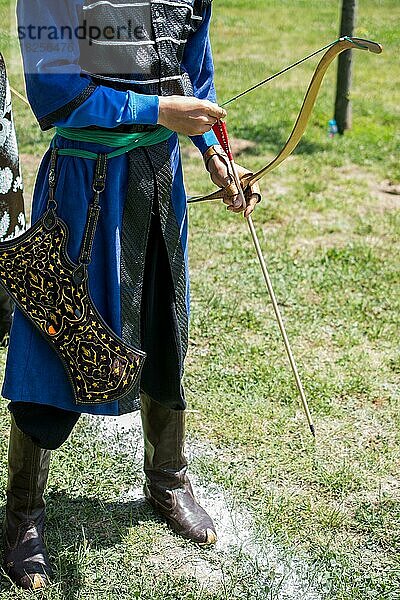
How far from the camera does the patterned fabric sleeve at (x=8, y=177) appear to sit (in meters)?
3.76

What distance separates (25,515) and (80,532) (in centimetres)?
25

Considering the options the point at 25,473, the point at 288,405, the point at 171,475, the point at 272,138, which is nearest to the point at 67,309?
the point at 25,473

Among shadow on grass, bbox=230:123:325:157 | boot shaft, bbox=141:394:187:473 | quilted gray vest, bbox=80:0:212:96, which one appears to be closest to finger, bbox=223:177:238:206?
quilted gray vest, bbox=80:0:212:96

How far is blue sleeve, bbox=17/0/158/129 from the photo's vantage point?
6.98ft

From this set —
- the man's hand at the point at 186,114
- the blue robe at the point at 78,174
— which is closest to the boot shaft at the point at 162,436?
the blue robe at the point at 78,174

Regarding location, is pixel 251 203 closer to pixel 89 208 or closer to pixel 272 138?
pixel 89 208

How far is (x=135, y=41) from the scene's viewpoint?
227 centimetres

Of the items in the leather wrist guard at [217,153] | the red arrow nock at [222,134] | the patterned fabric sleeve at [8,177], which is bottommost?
the patterned fabric sleeve at [8,177]

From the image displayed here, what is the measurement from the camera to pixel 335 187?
242 inches

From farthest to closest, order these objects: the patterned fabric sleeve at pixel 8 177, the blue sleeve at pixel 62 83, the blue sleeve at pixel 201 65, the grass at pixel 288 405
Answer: the patterned fabric sleeve at pixel 8 177, the grass at pixel 288 405, the blue sleeve at pixel 201 65, the blue sleeve at pixel 62 83

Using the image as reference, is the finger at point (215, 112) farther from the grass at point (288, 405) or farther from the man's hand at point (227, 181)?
the grass at point (288, 405)

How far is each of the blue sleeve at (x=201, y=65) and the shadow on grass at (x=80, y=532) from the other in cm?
119

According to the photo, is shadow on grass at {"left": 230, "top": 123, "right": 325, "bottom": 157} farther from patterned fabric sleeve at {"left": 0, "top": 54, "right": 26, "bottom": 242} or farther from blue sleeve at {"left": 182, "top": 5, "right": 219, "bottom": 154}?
blue sleeve at {"left": 182, "top": 5, "right": 219, "bottom": 154}

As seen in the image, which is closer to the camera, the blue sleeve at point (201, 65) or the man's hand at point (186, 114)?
the man's hand at point (186, 114)
